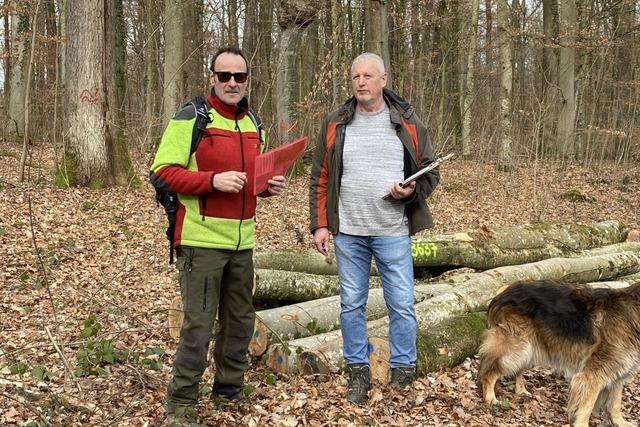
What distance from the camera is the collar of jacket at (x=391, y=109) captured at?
4328 millimetres

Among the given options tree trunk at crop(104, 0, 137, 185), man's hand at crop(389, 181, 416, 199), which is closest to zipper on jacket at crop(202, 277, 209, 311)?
man's hand at crop(389, 181, 416, 199)

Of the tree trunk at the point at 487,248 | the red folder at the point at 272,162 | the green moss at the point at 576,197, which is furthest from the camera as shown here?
the green moss at the point at 576,197

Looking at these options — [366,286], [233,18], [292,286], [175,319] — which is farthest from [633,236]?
[233,18]

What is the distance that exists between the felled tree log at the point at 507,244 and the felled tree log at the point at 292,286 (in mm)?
1383

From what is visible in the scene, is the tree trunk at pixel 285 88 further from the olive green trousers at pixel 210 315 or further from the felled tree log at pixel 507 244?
the olive green trousers at pixel 210 315

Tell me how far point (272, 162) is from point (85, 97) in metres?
7.97

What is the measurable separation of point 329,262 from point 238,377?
270cm

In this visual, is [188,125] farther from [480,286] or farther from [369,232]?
[480,286]

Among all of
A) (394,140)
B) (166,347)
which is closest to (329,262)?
(166,347)

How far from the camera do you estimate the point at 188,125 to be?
3504 millimetres

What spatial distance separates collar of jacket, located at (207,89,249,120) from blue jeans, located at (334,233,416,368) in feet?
4.10

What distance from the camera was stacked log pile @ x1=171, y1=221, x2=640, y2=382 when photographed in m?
4.83

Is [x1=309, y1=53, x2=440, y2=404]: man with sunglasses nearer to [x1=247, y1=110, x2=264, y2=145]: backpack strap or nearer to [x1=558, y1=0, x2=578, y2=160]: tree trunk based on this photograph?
[x1=247, y1=110, x2=264, y2=145]: backpack strap

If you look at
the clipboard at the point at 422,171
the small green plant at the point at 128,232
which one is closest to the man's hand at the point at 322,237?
the clipboard at the point at 422,171
